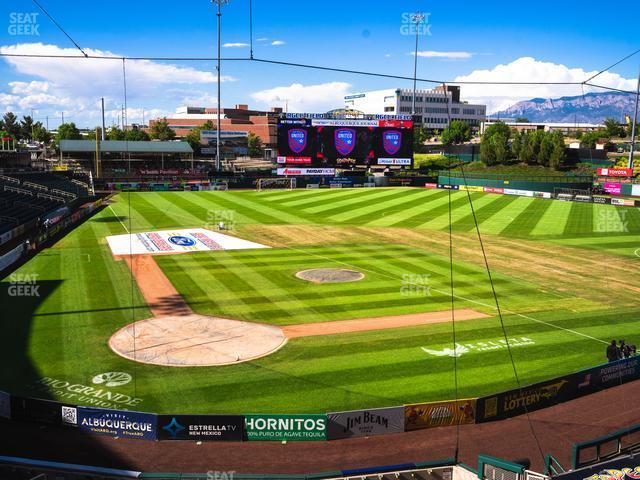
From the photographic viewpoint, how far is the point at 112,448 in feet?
54.7

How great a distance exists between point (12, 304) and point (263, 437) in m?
19.9

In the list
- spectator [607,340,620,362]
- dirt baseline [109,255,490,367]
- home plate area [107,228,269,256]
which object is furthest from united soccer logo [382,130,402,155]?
spectator [607,340,620,362]

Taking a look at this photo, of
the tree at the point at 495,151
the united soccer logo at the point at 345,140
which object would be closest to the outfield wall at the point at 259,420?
the united soccer logo at the point at 345,140

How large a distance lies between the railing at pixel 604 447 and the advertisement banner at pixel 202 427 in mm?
9801

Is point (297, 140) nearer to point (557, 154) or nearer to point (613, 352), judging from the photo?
point (557, 154)

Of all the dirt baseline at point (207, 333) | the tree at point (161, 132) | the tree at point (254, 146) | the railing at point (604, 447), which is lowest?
the railing at point (604, 447)

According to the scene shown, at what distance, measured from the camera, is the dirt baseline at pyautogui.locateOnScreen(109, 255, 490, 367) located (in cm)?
2358

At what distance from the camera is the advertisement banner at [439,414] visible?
18000 mm

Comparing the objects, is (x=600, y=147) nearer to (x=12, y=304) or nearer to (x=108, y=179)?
(x=108, y=179)

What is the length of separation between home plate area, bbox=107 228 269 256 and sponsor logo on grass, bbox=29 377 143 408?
78.2 feet

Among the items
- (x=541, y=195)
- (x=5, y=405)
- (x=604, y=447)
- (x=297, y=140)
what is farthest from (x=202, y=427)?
(x=541, y=195)

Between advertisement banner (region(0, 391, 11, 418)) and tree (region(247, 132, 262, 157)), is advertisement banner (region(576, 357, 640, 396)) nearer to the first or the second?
advertisement banner (region(0, 391, 11, 418))

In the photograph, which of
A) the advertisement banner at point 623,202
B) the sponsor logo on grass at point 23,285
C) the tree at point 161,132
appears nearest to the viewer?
the sponsor logo on grass at point 23,285

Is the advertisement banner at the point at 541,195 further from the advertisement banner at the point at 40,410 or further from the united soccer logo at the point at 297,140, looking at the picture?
the advertisement banner at the point at 40,410
